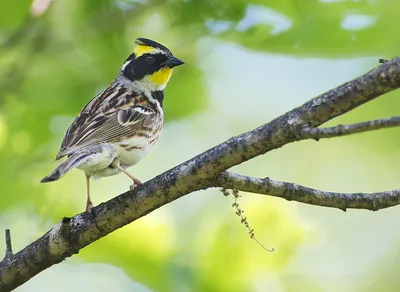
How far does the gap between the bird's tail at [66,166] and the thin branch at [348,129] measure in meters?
1.28

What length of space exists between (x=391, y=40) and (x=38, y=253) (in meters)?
2.13

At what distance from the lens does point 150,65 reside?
17.3 ft

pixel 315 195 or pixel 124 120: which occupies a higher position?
pixel 124 120

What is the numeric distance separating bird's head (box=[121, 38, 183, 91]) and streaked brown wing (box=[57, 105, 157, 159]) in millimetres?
320

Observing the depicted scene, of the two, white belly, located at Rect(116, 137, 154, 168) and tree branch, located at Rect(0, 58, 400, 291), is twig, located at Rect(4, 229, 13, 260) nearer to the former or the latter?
tree branch, located at Rect(0, 58, 400, 291)

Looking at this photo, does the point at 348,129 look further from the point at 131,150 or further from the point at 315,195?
the point at 131,150

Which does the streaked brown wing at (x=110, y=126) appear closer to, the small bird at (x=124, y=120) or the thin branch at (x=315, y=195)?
the small bird at (x=124, y=120)

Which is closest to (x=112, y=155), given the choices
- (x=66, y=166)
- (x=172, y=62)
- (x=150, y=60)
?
(x=66, y=166)

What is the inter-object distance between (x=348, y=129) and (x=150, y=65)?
2.94 m

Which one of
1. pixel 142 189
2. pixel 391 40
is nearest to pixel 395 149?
pixel 391 40

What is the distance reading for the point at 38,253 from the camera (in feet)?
12.2

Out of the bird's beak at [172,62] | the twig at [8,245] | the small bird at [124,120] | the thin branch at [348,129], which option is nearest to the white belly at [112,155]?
the small bird at [124,120]

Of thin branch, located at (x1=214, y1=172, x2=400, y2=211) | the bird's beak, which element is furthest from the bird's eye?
thin branch, located at (x1=214, y1=172, x2=400, y2=211)

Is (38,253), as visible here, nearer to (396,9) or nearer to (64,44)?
(64,44)
